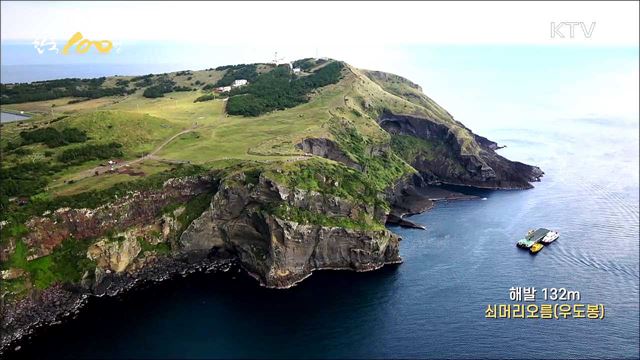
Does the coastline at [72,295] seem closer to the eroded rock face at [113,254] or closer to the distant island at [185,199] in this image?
the distant island at [185,199]

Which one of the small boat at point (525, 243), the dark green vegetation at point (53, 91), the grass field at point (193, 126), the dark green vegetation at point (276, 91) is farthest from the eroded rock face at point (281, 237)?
the dark green vegetation at point (53, 91)

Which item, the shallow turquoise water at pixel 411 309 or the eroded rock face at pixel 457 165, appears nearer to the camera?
the shallow turquoise water at pixel 411 309

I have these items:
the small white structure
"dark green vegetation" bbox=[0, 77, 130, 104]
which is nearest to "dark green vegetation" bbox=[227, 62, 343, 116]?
the small white structure

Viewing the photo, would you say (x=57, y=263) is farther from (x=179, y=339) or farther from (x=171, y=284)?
(x=179, y=339)

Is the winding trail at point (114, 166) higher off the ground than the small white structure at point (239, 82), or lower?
lower

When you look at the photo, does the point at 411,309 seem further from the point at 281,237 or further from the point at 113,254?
the point at 113,254

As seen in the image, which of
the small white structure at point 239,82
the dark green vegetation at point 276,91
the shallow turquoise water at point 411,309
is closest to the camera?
the shallow turquoise water at point 411,309

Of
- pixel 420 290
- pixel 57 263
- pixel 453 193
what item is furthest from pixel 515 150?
pixel 57 263
